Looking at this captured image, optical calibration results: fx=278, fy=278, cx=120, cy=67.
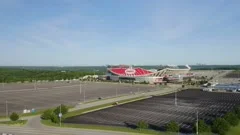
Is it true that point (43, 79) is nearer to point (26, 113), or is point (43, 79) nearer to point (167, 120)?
point (26, 113)

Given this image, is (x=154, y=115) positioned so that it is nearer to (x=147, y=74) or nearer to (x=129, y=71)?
(x=147, y=74)

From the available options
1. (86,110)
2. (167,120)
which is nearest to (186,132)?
(167,120)

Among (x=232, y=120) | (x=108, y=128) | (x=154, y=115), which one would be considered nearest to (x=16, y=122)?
(x=108, y=128)

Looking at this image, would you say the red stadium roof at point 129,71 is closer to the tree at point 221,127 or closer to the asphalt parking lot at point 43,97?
the asphalt parking lot at point 43,97

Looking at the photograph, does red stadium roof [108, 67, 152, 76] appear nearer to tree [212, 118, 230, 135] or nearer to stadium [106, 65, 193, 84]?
stadium [106, 65, 193, 84]

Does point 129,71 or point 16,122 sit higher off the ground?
point 129,71

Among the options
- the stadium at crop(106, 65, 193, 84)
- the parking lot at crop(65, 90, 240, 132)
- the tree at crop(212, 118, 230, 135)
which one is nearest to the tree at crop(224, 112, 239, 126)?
the tree at crop(212, 118, 230, 135)

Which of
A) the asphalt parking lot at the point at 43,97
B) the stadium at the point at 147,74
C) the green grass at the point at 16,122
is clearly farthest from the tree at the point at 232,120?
the stadium at the point at 147,74

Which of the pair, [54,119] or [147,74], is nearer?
[54,119]

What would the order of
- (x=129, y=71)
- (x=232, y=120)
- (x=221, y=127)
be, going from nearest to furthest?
(x=221, y=127)
(x=232, y=120)
(x=129, y=71)
